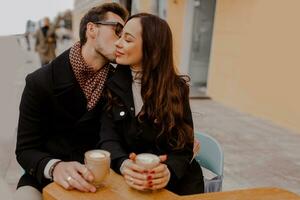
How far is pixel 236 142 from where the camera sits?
4230mm

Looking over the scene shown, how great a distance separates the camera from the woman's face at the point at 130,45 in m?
1.45

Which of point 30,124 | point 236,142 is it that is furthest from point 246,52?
point 30,124

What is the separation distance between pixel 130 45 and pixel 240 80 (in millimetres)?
4732

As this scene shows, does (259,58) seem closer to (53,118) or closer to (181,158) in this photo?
(181,158)

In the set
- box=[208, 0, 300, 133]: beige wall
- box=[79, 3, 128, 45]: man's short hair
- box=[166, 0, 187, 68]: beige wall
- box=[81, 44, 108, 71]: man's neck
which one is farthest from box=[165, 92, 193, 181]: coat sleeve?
box=[166, 0, 187, 68]: beige wall

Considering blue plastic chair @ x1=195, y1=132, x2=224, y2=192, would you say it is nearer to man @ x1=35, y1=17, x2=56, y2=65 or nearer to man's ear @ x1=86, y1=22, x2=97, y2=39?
man's ear @ x1=86, y1=22, x2=97, y2=39

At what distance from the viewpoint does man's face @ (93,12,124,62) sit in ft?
5.30

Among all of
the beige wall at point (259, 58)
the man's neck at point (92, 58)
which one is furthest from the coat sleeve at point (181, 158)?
the beige wall at point (259, 58)

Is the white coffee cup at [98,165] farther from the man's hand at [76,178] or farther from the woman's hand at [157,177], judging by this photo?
the woman's hand at [157,177]

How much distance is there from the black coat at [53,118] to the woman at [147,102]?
0.14 metres

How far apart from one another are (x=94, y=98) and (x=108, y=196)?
21.4 inches

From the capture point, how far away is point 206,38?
727cm

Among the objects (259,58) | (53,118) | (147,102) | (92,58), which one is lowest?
(259,58)

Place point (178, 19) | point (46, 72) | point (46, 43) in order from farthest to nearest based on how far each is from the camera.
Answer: point (46, 43)
point (178, 19)
point (46, 72)
